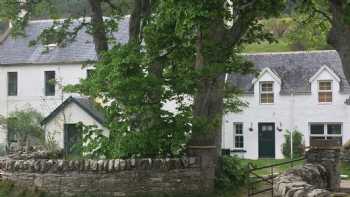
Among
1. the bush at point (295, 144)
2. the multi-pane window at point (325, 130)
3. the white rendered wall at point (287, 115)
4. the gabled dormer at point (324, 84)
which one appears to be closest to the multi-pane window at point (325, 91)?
the gabled dormer at point (324, 84)

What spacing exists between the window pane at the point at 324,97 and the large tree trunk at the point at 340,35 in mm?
29406

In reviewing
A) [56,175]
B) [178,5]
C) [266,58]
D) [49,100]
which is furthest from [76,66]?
[178,5]

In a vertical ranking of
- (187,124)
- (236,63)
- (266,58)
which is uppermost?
(266,58)

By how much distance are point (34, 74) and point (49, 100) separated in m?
2.16

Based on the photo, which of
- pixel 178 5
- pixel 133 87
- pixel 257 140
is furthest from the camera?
pixel 257 140

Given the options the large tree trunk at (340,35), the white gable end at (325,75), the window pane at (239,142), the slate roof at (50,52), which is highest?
the slate roof at (50,52)

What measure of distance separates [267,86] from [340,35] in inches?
1214

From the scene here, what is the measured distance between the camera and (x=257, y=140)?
44.2m

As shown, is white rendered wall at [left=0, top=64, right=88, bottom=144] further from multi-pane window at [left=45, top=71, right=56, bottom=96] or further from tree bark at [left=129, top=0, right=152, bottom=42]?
tree bark at [left=129, top=0, right=152, bottom=42]

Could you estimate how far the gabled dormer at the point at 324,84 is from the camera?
140 feet

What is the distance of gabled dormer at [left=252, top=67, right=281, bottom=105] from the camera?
44219 mm

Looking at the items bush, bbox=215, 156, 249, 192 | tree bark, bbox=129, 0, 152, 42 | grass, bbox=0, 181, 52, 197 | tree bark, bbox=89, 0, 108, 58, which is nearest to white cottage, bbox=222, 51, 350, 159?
tree bark, bbox=89, 0, 108, 58

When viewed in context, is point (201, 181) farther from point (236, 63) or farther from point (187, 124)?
point (236, 63)

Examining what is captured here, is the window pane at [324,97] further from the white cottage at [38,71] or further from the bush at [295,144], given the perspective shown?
the white cottage at [38,71]
